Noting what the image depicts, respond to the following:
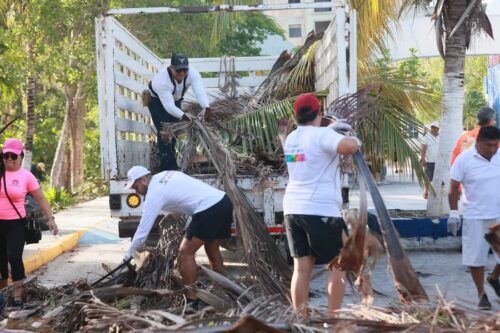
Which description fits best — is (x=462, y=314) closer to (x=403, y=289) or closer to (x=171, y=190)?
(x=403, y=289)

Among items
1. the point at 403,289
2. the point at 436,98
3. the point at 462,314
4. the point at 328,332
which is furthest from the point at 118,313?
the point at 436,98

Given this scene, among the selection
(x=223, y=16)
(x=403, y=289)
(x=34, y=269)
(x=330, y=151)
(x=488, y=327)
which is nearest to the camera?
(x=488, y=327)

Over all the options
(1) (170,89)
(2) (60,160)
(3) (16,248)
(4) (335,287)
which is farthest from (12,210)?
(2) (60,160)

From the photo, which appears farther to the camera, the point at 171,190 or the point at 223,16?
the point at 223,16

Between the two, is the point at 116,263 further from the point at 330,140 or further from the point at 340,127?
the point at 330,140

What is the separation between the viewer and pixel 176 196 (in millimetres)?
7172

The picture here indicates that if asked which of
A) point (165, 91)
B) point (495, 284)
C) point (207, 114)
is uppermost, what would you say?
point (165, 91)

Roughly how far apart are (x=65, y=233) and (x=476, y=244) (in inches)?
323

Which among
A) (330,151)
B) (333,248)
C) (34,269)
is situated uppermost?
(330,151)

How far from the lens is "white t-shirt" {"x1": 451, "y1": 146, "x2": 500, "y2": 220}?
7.21 metres

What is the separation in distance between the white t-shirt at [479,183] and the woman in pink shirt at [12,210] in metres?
3.86

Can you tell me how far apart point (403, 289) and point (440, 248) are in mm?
6478

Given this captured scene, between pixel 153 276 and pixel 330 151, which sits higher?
pixel 330 151

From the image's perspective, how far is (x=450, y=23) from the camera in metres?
12.2
